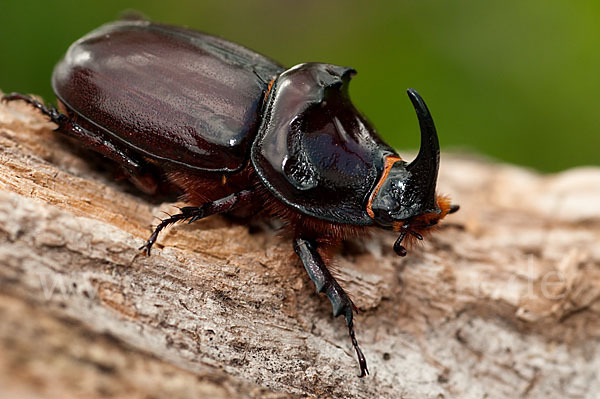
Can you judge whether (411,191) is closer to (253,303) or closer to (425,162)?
(425,162)

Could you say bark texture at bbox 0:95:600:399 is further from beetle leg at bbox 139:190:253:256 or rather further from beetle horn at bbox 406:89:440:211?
beetle horn at bbox 406:89:440:211

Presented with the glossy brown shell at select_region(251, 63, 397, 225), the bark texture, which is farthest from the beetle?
the bark texture

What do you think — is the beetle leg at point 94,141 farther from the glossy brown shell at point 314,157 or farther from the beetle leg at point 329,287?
the beetle leg at point 329,287

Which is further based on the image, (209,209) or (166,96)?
(166,96)

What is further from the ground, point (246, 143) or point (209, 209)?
point (246, 143)

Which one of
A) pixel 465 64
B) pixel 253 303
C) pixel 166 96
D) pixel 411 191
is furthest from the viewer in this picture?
pixel 465 64

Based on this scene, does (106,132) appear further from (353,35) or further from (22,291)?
(353,35)

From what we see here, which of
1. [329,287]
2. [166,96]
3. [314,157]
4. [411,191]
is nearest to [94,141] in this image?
[166,96]
